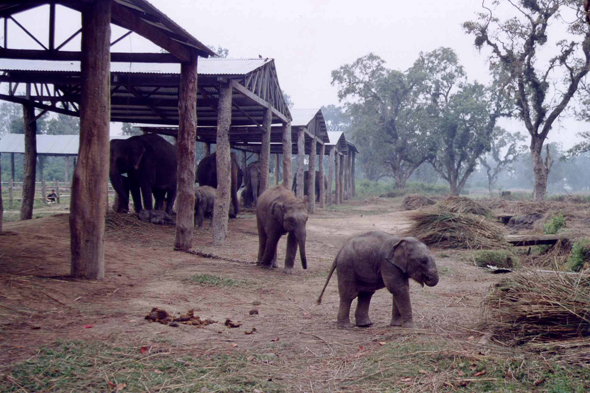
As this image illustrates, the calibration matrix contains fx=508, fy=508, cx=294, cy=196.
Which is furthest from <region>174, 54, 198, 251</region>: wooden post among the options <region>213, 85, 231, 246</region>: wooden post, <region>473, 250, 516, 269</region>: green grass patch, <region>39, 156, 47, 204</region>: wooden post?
<region>39, 156, 47, 204</region>: wooden post

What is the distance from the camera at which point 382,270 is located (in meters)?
5.43

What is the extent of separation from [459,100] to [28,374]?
4253 centimetres

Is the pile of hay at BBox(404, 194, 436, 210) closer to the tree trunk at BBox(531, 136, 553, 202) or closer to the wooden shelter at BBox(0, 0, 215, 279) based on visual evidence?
the tree trunk at BBox(531, 136, 553, 202)

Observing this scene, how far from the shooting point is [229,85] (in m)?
12.2

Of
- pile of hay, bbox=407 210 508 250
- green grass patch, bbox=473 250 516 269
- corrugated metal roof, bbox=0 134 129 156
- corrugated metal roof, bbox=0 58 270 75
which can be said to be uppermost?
corrugated metal roof, bbox=0 58 270 75

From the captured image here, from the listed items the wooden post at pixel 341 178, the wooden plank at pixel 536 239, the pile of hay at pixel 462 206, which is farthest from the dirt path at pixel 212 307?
the wooden post at pixel 341 178

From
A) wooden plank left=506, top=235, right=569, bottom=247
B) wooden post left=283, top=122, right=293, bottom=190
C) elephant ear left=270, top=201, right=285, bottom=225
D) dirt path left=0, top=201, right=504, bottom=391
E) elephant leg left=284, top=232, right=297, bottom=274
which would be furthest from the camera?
wooden post left=283, top=122, right=293, bottom=190

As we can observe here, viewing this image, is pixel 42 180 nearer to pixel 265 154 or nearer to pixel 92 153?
pixel 265 154

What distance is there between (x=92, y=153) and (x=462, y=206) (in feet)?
38.5

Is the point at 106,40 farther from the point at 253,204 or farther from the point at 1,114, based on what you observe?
the point at 1,114

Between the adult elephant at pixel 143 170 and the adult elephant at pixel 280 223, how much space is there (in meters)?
6.10

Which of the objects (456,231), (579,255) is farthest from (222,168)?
(579,255)

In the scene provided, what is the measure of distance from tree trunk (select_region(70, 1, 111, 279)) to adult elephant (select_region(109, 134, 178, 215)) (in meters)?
7.20

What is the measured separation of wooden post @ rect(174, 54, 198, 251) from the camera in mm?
10508
